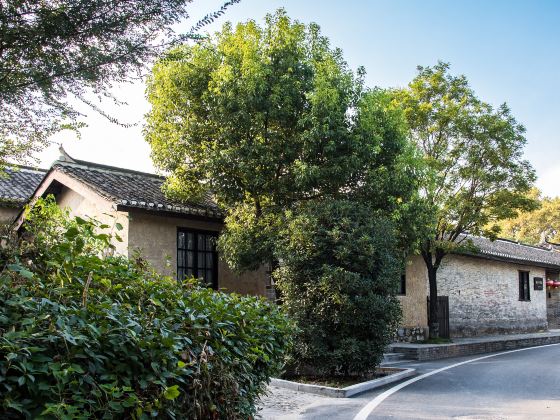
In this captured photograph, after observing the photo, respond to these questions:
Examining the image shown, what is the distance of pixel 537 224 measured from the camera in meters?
50.1

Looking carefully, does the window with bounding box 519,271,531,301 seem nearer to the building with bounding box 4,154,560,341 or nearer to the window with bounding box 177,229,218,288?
the building with bounding box 4,154,560,341

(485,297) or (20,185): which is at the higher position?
(20,185)

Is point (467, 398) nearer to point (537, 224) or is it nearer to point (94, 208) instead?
point (94, 208)

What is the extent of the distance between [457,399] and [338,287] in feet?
9.62

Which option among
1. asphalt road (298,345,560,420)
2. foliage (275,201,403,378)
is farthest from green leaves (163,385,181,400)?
foliage (275,201,403,378)

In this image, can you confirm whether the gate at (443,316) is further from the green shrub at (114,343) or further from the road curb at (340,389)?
the green shrub at (114,343)

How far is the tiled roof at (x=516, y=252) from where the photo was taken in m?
23.8

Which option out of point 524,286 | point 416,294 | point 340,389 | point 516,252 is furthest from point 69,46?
point 516,252

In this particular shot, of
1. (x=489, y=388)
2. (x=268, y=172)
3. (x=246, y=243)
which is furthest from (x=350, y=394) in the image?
(x=268, y=172)

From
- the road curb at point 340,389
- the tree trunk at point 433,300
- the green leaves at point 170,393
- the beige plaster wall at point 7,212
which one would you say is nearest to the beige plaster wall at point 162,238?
the road curb at point 340,389

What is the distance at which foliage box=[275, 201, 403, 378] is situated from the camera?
35.1 feet

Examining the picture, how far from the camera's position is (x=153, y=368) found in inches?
114

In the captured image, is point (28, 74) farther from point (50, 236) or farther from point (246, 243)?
point (246, 243)

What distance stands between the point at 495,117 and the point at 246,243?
10.6 meters
